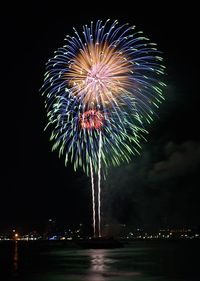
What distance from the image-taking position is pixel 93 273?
56625 millimetres

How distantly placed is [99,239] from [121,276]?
201 feet

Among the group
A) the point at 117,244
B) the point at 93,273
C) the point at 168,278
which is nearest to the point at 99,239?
the point at 117,244

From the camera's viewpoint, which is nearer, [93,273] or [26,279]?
[26,279]

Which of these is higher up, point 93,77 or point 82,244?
point 93,77

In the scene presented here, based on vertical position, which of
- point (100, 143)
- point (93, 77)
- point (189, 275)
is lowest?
point (189, 275)

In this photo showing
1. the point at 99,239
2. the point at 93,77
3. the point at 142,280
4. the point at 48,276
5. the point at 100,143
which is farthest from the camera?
the point at 99,239

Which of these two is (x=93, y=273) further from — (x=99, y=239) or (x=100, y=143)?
(x=99, y=239)

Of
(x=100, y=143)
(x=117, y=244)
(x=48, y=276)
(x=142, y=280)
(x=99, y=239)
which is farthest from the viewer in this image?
(x=117, y=244)

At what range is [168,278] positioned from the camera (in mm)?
49562

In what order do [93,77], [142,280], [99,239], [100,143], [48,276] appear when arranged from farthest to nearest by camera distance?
[99,239]
[100,143]
[48,276]
[93,77]
[142,280]

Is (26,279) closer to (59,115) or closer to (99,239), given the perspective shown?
(59,115)

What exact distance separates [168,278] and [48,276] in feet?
43.1

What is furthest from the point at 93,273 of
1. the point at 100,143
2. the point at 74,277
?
the point at 100,143

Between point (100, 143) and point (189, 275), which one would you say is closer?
point (189, 275)
